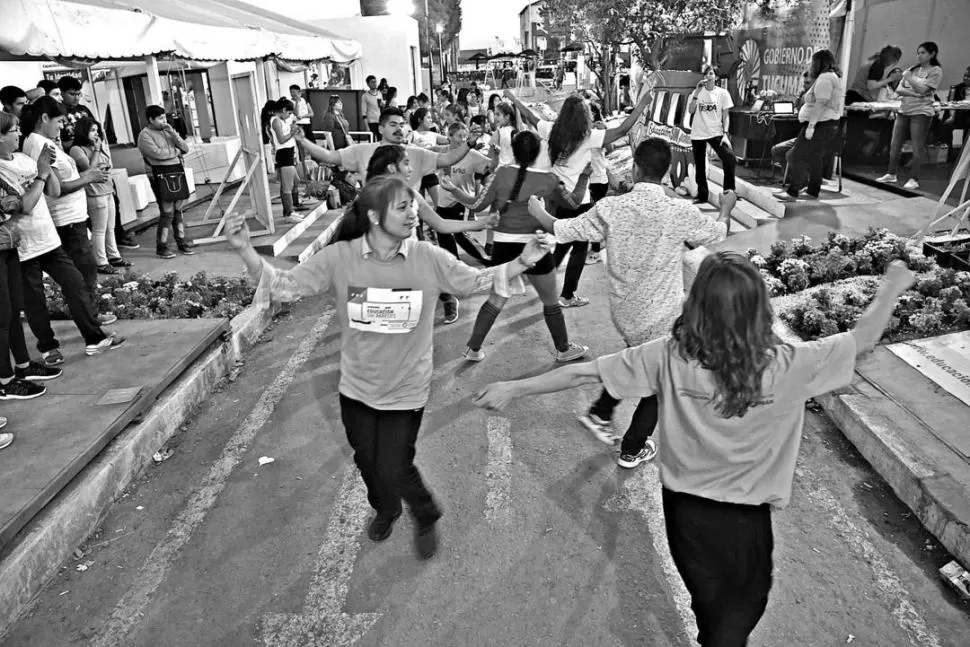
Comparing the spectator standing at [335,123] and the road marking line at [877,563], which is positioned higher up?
the spectator standing at [335,123]

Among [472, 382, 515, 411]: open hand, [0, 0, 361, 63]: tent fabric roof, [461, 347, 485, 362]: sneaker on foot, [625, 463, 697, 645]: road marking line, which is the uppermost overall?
[0, 0, 361, 63]: tent fabric roof

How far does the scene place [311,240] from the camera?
10055 millimetres

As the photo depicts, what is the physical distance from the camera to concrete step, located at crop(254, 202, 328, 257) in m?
9.33

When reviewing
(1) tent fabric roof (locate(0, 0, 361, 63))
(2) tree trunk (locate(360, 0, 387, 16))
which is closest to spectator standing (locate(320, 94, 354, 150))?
(1) tent fabric roof (locate(0, 0, 361, 63))

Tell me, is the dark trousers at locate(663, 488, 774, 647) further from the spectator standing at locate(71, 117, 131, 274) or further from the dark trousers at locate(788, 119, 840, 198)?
the dark trousers at locate(788, 119, 840, 198)

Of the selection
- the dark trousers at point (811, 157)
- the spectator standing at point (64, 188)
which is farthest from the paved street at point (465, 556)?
the dark trousers at point (811, 157)

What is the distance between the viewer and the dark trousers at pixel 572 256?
632 cm

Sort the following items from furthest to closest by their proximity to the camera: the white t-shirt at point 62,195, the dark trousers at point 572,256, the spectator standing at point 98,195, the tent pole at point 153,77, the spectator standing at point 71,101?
the tent pole at point 153,77 → the spectator standing at point 71,101 → the spectator standing at point 98,195 → the dark trousers at point 572,256 → the white t-shirt at point 62,195

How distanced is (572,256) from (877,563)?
4.01 meters

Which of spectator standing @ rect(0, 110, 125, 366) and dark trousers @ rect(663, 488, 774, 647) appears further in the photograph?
spectator standing @ rect(0, 110, 125, 366)

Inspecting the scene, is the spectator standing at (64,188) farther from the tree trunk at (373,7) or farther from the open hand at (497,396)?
the tree trunk at (373,7)

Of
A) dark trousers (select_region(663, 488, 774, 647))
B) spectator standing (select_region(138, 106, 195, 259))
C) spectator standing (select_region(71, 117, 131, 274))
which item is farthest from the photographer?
spectator standing (select_region(138, 106, 195, 259))

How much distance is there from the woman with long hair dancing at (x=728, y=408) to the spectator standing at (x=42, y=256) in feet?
14.2

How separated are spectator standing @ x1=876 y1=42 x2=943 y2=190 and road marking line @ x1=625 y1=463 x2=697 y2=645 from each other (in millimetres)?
8067
